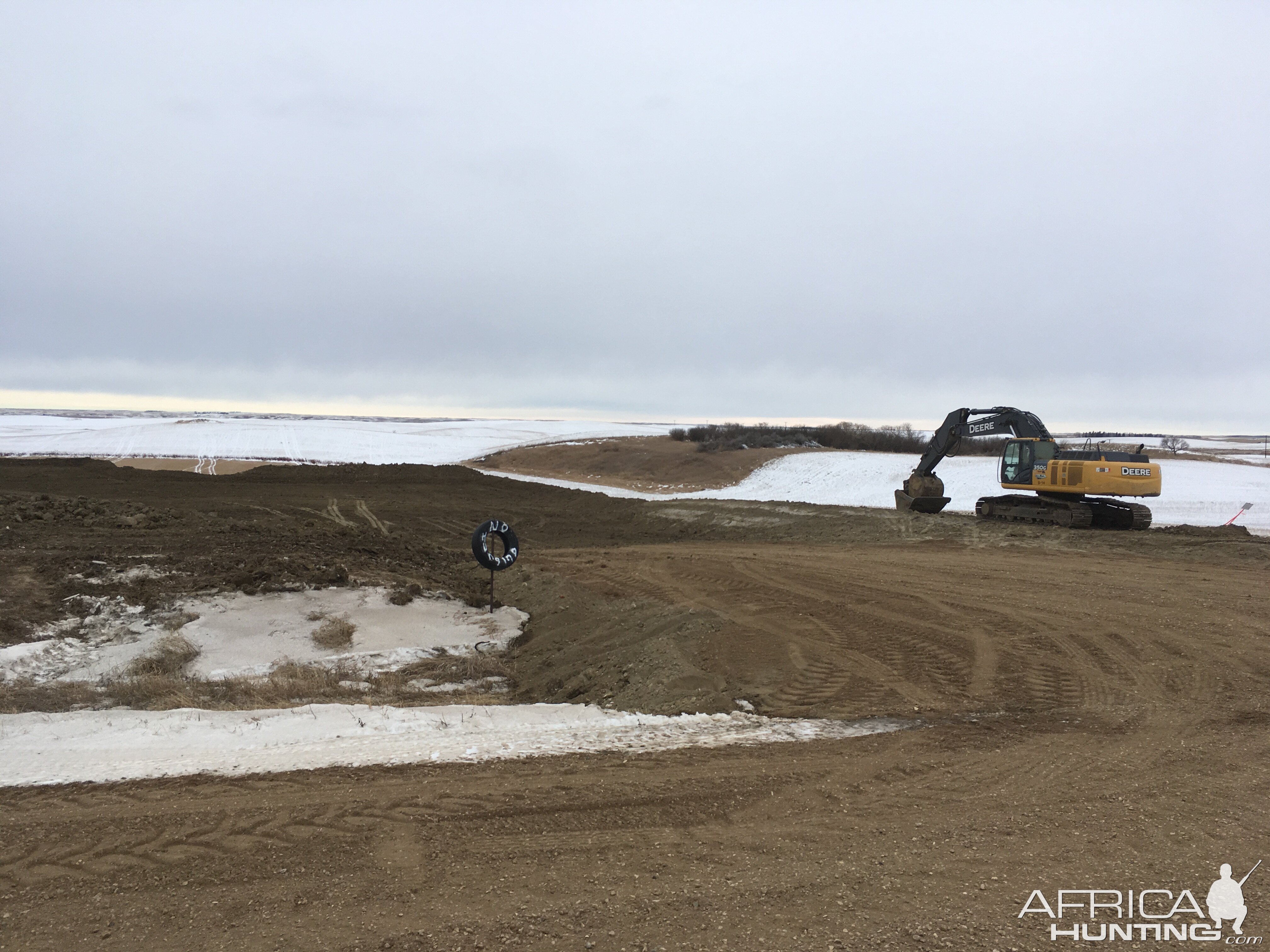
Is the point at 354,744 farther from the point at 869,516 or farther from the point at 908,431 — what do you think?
the point at 908,431

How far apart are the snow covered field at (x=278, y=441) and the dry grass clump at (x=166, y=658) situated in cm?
4200

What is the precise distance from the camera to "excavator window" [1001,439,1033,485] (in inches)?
857

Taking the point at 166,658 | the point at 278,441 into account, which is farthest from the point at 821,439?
the point at 166,658

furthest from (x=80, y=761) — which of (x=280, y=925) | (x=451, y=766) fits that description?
(x=280, y=925)

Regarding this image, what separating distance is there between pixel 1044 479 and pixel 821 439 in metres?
37.5

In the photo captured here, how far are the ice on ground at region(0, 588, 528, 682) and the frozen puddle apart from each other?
2803mm

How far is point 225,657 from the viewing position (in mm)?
10906

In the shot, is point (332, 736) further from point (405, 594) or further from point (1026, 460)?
point (1026, 460)

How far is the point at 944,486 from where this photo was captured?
94.1ft

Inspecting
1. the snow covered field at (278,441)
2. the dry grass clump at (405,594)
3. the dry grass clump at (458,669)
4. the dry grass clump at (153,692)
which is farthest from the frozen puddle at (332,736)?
the snow covered field at (278,441)

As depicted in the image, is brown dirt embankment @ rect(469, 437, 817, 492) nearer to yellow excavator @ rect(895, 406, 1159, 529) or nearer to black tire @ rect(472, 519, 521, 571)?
yellow excavator @ rect(895, 406, 1159, 529)

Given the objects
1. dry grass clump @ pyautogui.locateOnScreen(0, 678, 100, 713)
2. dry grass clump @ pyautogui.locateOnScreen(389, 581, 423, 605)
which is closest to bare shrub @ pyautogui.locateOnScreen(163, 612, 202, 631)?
dry grass clump @ pyautogui.locateOnScreen(0, 678, 100, 713)

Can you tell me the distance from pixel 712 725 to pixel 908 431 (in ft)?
205

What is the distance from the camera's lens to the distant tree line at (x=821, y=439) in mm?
50938
